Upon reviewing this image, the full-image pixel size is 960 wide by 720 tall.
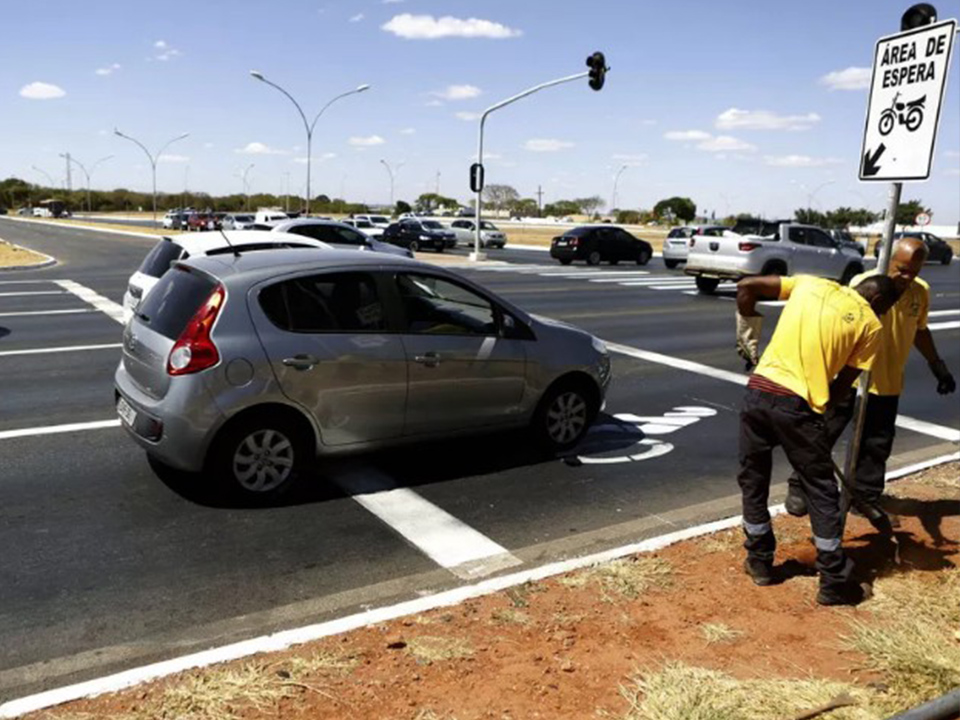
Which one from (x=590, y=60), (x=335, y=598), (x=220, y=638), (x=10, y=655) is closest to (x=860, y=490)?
(x=335, y=598)

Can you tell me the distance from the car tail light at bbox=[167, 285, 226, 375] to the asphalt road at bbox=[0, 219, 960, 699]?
0.92m

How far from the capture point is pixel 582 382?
686cm

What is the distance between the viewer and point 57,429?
7.01 m

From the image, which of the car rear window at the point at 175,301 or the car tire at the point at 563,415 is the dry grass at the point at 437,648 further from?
the car tire at the point at 563,415

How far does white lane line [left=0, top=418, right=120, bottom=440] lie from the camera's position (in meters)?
6.82

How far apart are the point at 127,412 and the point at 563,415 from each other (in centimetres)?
331

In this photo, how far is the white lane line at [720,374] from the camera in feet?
26.0

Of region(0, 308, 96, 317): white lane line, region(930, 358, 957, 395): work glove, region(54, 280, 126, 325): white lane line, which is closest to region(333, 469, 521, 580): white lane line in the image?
region(930, 358, 957, 395): work glove

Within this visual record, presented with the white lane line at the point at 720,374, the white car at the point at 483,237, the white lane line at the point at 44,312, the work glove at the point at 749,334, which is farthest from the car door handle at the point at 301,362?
the white car at the point at 483,237

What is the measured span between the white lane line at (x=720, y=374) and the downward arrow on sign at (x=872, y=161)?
4127mm

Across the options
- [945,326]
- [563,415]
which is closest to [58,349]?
[563,415]

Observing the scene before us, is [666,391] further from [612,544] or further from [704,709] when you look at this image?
[704,709]

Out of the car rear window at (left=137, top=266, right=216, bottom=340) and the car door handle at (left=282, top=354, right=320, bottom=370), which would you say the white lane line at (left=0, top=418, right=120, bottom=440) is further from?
the car door handle at (left=282, top=354, right=320, bottom=370)

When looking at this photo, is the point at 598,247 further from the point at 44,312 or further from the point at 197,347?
the point at 197,347
